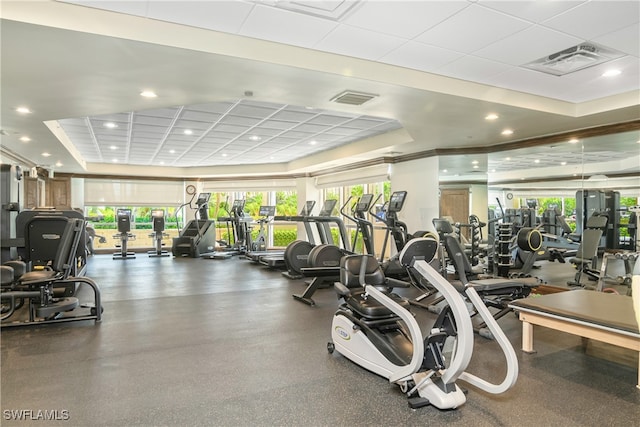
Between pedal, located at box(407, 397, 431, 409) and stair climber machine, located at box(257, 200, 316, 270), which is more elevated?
stair climber machine, located at box(257, 200, 316, 270)

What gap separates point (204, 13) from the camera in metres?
2.92

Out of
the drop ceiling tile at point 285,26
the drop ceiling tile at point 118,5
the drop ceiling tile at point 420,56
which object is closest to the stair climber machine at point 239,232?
the drop ceiling tile at point 420,56

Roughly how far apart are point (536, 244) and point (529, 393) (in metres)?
3.70

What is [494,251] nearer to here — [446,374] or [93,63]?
[446,374]

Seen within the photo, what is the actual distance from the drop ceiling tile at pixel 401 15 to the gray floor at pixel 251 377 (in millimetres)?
2680

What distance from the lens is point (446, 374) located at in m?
2.36

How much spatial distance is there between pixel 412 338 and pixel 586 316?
154 centimetres

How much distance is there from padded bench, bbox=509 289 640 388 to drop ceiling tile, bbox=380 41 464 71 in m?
2.36

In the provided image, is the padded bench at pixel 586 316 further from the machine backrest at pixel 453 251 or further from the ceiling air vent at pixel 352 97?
the ceiling air vent at pixel 352 97

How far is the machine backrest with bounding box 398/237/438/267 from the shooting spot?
8.63 feet

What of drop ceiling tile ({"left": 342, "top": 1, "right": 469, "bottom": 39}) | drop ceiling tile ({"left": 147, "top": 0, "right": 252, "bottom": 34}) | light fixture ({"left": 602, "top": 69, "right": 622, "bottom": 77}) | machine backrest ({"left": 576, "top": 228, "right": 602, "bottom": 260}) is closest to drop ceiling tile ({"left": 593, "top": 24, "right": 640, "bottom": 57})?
light fixture ({"left": 602, "top": 69, "right": 622, "bottom": 77})

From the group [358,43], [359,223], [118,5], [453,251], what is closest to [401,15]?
[358,43]

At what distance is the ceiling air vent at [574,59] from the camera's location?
3.46 meters

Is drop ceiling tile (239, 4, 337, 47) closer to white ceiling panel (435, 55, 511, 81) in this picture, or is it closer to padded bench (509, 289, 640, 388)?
white ceiling panel (435, 55, 511, 81)
